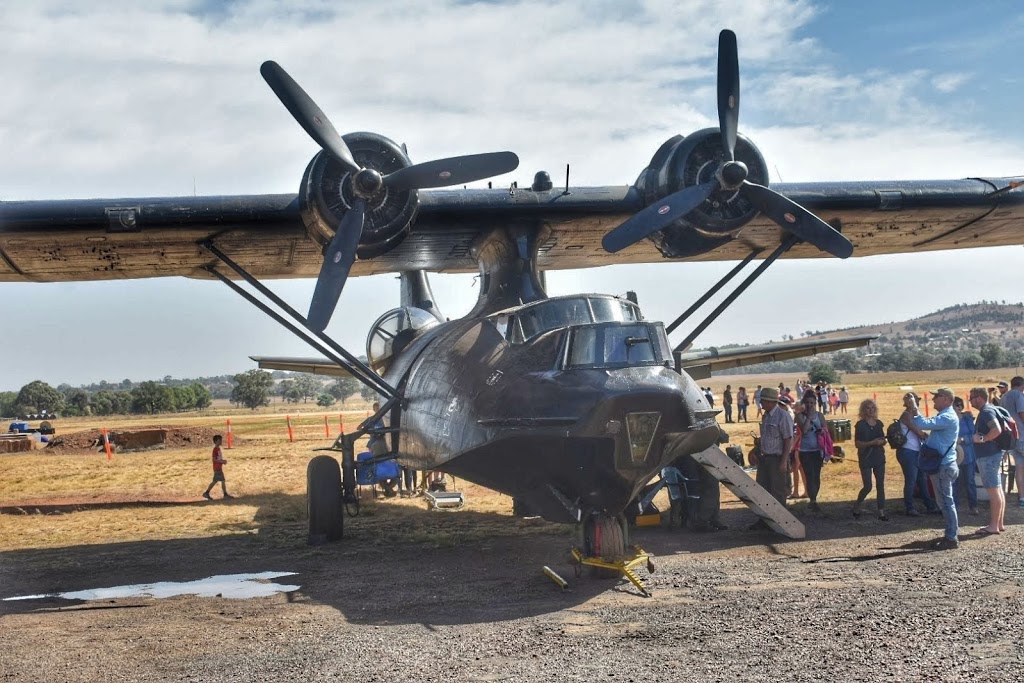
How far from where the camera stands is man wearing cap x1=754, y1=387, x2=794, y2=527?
40.4 ft

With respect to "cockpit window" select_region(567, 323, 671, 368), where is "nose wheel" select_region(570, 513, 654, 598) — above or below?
below

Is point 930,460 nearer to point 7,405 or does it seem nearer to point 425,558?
point 425,558

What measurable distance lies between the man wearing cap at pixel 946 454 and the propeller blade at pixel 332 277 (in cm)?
698

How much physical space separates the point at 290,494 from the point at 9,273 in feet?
24.5

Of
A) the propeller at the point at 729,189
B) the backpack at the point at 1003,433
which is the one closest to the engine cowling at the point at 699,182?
the propeller at the point at 729,189

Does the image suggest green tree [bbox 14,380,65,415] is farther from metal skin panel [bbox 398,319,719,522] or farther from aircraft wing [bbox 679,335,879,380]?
metal skin panel [bbox 398,319,719,522]

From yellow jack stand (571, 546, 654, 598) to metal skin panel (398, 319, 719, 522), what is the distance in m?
0.45

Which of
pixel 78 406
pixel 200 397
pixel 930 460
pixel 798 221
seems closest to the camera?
pixel 930 460

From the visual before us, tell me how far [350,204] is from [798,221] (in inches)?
227

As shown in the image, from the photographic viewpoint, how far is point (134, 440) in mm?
34875

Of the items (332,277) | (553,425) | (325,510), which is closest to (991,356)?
(325,510)

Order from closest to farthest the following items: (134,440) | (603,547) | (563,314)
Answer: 1. (603,547)
2. (563,314)
3. (134,440)

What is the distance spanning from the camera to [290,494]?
63.4 ft

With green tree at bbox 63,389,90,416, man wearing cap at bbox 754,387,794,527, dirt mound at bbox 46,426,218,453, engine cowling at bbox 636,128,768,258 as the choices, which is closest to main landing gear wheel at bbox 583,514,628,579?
man wearing cap at bbox 754,387,794,527
